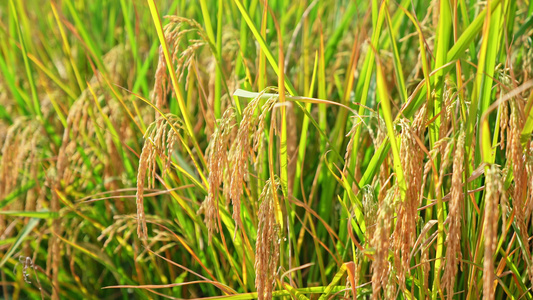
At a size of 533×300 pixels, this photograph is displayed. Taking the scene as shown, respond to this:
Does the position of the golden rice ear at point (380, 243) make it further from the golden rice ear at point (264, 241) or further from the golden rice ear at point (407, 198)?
the golden rice ear at point (264, 241)

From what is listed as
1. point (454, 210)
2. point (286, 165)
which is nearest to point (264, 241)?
point (286, 165)

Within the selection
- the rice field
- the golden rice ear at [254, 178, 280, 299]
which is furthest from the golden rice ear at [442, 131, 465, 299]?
the golden rice ear at [254, 178, 280, 299]

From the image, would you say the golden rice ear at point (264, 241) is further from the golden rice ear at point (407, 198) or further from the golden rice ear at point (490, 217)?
the golden rice ear at point (490, 217)

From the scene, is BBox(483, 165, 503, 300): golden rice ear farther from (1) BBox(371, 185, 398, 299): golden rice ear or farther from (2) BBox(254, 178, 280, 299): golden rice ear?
(2) BBox(254, 178, 280, 299): golden rice ear

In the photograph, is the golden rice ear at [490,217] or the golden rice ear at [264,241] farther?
the golden rice ear at [264,241]

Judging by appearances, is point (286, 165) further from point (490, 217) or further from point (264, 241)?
point (490, 217)

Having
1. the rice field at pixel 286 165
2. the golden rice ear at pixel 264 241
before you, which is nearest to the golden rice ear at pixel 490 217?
the rice field at pixel 286 165

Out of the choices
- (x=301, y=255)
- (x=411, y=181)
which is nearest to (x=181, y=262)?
(x=301, y=255)

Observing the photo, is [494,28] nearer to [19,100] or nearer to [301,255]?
[301,255]

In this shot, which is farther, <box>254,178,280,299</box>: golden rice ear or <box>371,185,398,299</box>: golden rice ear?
<box>254,178,280,299</box>: golden rice ear

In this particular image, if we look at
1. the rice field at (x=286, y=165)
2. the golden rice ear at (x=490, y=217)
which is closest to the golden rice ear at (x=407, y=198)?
the rice field at (x=286, y=165)
